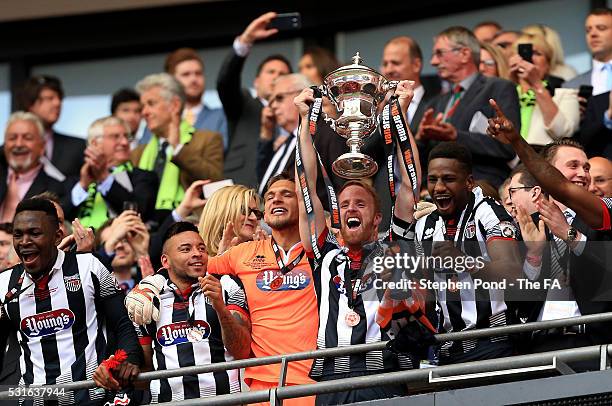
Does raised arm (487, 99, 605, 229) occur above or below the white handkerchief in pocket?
below

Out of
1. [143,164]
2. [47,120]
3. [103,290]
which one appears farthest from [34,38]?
[103,290]

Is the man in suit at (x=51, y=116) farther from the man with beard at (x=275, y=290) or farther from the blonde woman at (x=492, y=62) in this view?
the man with beard at (x=275, y=290)

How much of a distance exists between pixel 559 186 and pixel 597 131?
109 inches

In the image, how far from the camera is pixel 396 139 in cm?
Result: 936

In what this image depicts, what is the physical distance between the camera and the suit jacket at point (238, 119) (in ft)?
42.2

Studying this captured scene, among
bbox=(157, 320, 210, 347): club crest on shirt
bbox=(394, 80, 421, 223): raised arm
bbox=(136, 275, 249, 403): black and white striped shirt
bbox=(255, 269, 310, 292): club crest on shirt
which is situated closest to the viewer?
bbox=(394, 80, 421, 223): raised arm

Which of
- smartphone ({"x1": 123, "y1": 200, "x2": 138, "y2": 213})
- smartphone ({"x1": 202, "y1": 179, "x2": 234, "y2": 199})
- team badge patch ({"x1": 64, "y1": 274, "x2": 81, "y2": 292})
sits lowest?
→ team badge patch ({"x1": 64, "y1": 274, "x2": 81, "y2": 292})

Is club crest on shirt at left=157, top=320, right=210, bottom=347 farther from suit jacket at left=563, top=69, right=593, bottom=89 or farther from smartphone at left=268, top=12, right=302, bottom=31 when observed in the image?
suit jacket at left=563, top=69, right=593, bottom=89

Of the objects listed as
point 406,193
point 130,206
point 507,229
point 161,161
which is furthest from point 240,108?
point 507,229

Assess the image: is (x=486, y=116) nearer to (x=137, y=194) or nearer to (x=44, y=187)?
(x=137, y=194)

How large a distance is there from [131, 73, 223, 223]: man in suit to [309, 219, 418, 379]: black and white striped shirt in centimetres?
328

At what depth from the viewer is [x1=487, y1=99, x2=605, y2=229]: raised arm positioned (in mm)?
8844

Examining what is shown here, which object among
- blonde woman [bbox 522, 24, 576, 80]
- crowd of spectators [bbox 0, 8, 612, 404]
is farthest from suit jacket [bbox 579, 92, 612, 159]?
blonde woman [bbox 522, 24, 576, 80]

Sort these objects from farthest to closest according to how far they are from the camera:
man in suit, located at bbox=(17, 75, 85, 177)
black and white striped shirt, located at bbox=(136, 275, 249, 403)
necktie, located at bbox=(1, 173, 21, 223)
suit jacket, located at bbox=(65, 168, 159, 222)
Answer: man in suit, located at bbox=(17, 75, 85, 177)
necktie, located at bbox=(1, 173, 21, 223)
suit jacket, located at bbox=(65, 168, 159, 222)
black and white striped shirt, located at bbox=(136, 275, 249, 403)
